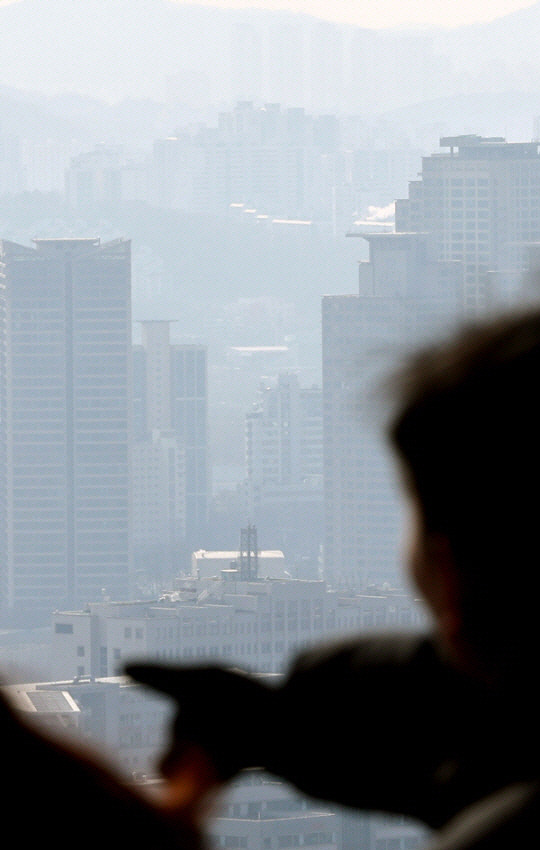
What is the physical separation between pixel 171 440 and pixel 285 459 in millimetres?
2126

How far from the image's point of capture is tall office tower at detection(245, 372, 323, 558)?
35.3m

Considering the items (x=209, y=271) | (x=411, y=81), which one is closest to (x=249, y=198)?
(x=209, y=271)

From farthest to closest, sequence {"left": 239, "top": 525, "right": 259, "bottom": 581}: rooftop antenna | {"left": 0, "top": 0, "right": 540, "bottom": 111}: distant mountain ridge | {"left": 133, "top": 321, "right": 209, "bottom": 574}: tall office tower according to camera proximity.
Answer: {"left": 0, "top": 0, "right": 540, "bottom": 111}: distant mountain ridge → {"left": 133, "top": 321, "right": 209, "bottom": 574}: tall office tower → {"left": 239, "top": 525, "right": 259, "bottom": 581}: rooftop antenna

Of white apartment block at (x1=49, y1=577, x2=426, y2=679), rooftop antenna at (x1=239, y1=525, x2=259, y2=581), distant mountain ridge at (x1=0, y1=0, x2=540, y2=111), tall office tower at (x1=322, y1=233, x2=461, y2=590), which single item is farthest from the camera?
distant mountain ridge at (x1=0, y1=0, x2=540, y2=111)

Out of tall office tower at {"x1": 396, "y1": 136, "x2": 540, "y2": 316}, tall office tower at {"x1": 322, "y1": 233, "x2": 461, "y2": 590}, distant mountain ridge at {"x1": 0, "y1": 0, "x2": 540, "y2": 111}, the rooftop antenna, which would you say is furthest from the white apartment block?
distant mountain ridge at {"x1": 0, "y1": 0, "x2": 540, "y2": 111}

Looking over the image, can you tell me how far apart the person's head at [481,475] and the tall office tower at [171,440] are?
108ft

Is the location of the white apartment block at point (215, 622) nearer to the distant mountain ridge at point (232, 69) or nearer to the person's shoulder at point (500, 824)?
the person's shoulder at point (500, 824)

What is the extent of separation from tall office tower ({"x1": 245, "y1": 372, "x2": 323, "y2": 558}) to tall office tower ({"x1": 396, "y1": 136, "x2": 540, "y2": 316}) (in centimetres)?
389

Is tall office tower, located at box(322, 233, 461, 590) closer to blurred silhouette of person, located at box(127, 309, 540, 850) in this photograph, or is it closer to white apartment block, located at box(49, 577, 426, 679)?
white apartment block, located at box(49, 577, 426, 679)

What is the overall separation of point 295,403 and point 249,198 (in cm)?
2016

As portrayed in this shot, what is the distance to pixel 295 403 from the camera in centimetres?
3628

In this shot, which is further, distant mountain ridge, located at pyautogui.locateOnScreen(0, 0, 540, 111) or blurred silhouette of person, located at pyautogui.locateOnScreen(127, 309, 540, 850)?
distant mountain ridge, located at pyautogui.locateOnScreen(0, 0, 540, 111)

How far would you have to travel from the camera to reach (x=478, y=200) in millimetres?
37875

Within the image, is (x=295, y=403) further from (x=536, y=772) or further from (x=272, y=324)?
(x=536, y=772)
